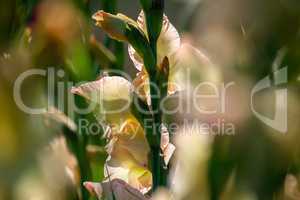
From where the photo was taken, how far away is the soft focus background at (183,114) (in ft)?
0.66

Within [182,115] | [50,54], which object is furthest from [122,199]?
[50,54]

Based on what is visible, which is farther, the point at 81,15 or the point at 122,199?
the point at 81,15

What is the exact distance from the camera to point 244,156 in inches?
8.1

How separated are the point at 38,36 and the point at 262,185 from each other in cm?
21

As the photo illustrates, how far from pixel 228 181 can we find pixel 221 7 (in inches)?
2.7

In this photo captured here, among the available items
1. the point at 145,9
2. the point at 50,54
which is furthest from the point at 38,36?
the point at 145,9

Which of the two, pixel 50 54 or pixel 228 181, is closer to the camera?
pixel 228 181

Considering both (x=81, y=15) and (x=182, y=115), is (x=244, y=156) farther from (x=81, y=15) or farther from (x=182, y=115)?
(x=81, y=15)

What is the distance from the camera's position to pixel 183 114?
0.23 metres

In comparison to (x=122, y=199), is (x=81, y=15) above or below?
above

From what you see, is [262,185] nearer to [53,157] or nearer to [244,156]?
[244,156]

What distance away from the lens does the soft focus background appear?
0.66ft

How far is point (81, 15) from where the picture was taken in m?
0.39

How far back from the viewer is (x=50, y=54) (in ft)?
1.16
